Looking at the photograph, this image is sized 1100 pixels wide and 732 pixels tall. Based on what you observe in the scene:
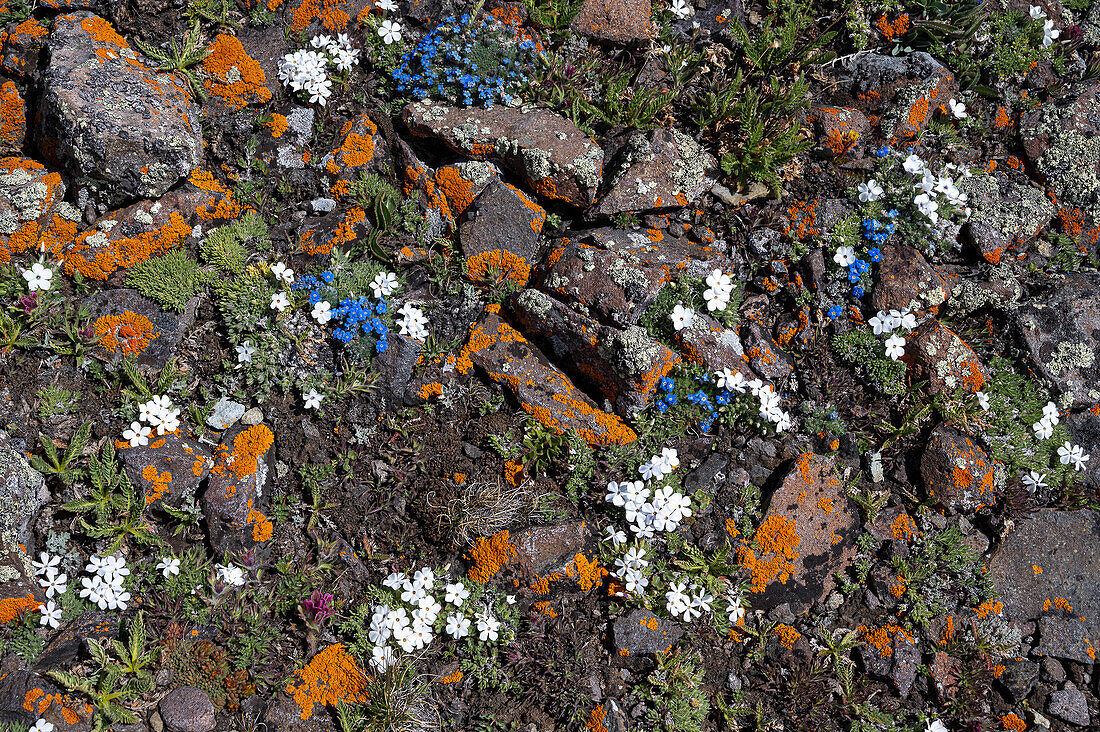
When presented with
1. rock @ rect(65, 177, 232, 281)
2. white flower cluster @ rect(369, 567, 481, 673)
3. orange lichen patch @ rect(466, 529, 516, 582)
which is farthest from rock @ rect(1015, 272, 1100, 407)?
rock @ rect(65, 177, 232, 281)

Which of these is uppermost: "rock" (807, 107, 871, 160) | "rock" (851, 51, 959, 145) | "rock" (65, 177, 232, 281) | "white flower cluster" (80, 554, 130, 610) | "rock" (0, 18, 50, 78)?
"rock" (851, 51, 959, 145)

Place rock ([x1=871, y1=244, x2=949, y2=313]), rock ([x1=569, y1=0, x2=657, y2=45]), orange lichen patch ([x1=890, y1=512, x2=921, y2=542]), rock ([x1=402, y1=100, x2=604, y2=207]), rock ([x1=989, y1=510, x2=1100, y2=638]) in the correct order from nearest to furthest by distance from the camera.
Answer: rock ([x1=989, y1=510, x2=1100, y2=638]) → orange lichen patch ([x1=890, y1=512, x2=921, y2=542]) → rock ([x1=871, y1=244, x2=949, y2=313]) → rock ([x1=402, y1=100, x2=604, y2=207]) → rock ([x1=569, y1=0, x2=657, y2=45])

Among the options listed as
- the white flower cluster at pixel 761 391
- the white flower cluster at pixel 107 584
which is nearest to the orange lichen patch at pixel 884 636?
the white flower cluster at pixel 761 391

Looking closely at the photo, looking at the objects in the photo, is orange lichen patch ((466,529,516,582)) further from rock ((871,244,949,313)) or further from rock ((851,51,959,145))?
rock ((851,51,959,145))

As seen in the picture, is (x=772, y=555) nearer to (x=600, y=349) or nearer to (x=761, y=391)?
(x=761, y=391)

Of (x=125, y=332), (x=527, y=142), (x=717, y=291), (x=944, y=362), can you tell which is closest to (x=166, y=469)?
(x=125, y=332)

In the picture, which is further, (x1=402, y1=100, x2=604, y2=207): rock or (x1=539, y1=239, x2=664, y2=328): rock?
(x1=402, y1=100, x2=604, y2=207): rock

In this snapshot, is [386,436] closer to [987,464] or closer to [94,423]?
[94,423]
